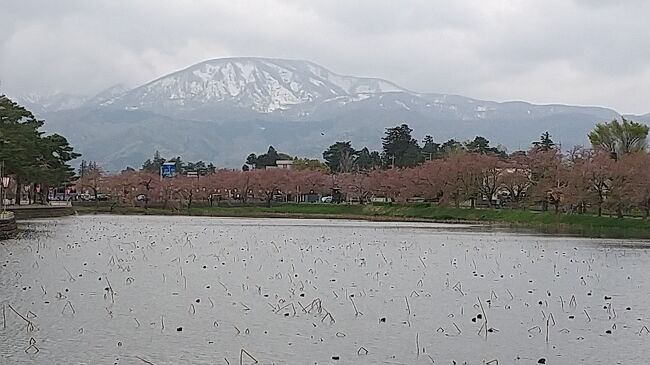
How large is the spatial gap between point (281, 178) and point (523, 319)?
79998 mm

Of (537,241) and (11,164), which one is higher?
(11,164)

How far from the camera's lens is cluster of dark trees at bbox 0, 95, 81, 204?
4766 centimetres

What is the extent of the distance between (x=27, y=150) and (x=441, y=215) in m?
32.7

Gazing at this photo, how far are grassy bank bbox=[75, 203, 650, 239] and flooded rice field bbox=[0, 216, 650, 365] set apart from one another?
22.4 m

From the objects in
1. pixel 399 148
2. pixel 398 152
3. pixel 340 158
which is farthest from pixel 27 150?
pixel 340 158

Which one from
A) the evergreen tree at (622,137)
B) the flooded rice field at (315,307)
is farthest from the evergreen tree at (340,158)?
the flooded rice field at (315,307)

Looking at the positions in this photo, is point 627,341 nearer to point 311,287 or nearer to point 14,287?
point 311,287

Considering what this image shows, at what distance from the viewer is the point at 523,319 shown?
49.1ft

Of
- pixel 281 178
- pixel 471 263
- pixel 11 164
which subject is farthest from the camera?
pixel 281 178

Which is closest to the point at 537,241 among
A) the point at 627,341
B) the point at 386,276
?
the point at 386,276

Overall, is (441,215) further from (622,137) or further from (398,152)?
(398,152)

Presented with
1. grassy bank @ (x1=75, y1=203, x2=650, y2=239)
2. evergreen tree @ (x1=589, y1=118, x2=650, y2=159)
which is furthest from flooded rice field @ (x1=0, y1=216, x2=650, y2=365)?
evergreen tree @ (x1=589, y1=118, x2=650, y2=159)

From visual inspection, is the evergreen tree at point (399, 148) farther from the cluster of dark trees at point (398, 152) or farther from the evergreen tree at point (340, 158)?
the evergreen tree at point (340, 158)

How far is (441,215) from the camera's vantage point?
228 ft
